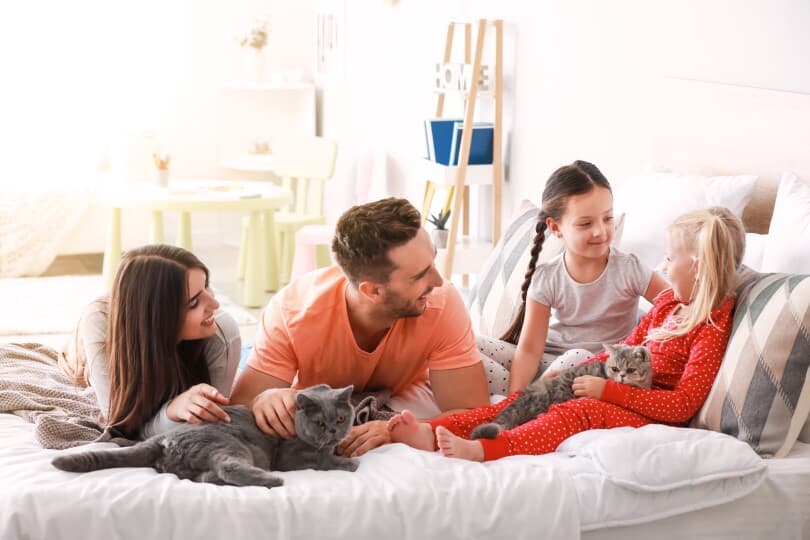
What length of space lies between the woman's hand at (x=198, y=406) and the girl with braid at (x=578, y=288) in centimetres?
74

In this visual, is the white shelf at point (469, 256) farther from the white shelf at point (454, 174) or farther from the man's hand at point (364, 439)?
the man's hand at point (364, 439)

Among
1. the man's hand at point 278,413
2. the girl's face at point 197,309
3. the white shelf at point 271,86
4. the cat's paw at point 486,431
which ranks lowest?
the cat's paw at point 486,431

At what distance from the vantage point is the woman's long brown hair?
6.58ft

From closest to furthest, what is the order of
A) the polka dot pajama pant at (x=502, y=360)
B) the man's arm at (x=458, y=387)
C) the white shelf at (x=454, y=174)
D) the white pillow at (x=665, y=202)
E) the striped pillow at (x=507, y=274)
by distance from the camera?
the man's arm at (x=458, y=387) → the polka dot pajama pant at (x=502, y=360) → the white pillow at (x=665, y=202) → the striped pillow at (x=507, y=274) → the white shelf at (x=454, y=174)

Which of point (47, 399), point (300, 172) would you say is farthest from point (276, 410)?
point (300, 172)

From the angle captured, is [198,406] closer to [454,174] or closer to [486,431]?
[486,431]

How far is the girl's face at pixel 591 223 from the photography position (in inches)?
94.9

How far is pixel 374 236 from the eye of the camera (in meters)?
2.13

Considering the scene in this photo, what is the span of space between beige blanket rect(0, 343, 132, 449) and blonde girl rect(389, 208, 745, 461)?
605 millimetres

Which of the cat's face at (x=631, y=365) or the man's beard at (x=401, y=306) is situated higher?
the man's beard at (x=401, y=306)

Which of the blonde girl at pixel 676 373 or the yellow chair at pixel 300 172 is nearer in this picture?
the blonde girl at pixel 676 373

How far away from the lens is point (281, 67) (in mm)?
6852

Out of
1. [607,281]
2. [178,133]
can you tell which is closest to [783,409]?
[607,281]

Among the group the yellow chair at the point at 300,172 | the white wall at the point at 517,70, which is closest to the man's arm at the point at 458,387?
the white wall at the point at 517,70
